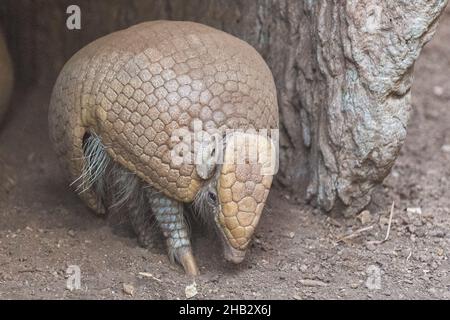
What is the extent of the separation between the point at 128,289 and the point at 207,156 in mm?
716

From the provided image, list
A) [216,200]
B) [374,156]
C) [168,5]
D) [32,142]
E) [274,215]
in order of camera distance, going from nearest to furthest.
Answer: [216,200] < [374,156] < [274,215] < [168,5] < [32,142]

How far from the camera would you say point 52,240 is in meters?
4.03

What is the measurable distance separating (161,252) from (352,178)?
108cm

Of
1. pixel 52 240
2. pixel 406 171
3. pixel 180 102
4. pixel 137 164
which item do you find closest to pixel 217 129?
pixel 180 102

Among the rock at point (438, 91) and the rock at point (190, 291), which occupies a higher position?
the rock at point (190, 291)

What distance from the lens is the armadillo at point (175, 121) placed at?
3377 millimetres

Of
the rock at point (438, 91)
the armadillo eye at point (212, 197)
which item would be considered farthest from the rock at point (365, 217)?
the rock at point (438, 91)

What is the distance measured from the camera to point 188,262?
3777mm

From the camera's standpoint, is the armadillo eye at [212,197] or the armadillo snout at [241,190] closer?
the armadillo snout at [241,190]

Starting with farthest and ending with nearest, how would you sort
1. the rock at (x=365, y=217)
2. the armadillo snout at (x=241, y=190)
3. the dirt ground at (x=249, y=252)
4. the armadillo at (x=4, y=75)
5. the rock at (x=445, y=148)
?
the rock at (x=445, y=148) < the armadillo at (x=4, y=75) < the rock at (x=365, y=217) < the dirt ground at (x=249, y=252) < the armadillo snout at (x=241, y=190)

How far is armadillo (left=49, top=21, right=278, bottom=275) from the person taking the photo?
338cm

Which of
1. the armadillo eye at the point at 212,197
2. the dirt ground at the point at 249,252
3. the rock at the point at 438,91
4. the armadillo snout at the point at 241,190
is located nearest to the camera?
the armadillo snout at the point at 241,190

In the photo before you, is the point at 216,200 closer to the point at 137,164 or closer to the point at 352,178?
the point at 137,164

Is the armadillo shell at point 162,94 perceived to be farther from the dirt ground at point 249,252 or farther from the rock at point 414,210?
the rock at point 414,210
